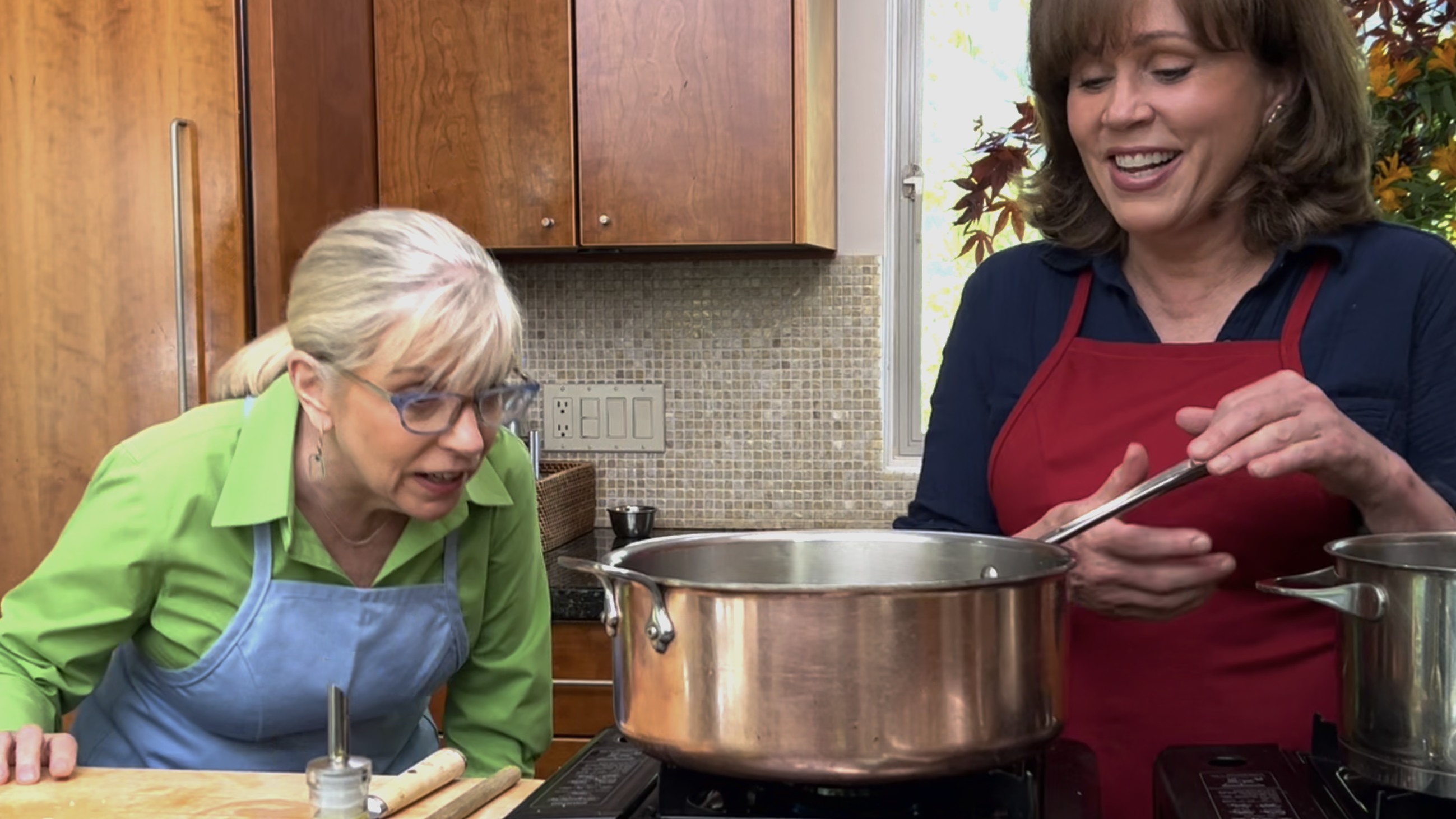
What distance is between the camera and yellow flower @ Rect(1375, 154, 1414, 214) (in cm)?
167

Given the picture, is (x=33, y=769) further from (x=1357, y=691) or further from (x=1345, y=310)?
(x=1345, y=310)

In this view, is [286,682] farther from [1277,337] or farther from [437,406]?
[1277,337]

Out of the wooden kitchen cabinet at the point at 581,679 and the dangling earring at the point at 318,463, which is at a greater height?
the dangling earring at the point at 318,463

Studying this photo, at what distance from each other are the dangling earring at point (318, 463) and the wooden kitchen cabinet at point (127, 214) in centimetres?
98

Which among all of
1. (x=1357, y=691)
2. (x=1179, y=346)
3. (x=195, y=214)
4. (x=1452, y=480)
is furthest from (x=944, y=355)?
(x=195, y=214)

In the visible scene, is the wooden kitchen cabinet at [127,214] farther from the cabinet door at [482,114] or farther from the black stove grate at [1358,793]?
the black stove grate at [1358,793]

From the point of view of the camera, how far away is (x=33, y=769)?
1.21 metres

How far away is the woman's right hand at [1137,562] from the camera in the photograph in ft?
3.51

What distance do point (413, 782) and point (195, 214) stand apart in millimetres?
1534

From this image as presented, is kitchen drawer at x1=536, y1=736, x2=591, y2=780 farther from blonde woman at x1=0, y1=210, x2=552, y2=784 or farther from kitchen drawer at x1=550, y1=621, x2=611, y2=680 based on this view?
blonde woman at x1=0, y1=210, x2=552, y2=784

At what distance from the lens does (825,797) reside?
88 centimetres

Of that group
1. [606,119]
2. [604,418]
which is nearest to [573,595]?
[604,418]

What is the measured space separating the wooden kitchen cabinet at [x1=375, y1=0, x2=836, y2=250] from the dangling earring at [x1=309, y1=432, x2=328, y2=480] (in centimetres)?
115

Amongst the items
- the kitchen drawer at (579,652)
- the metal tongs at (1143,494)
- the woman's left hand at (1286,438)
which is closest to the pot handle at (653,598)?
the metal tongs at (1143,494)
